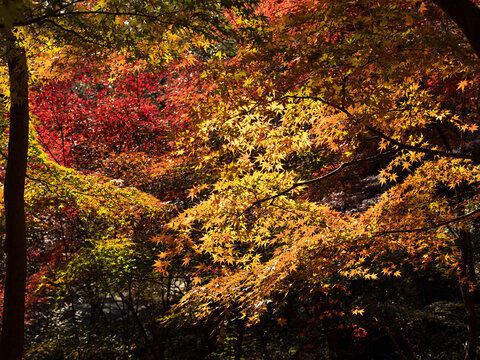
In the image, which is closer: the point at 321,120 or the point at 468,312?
the point at 321,120

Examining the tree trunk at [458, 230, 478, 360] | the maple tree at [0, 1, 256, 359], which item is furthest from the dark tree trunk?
the tree trunk at [458, 230, 478, 360]

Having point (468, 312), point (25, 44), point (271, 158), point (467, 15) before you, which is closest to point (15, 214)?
point (25, 44)

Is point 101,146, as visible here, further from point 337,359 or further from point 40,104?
point 337,359

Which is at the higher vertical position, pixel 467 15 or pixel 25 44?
pixel 25 44

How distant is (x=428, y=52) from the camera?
3.42 meters

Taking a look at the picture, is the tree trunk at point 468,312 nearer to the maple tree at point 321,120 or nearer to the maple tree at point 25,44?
the maple tree at point 321,120

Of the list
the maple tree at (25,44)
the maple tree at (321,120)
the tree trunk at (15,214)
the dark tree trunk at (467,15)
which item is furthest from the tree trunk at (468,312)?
the tree trunk at (15,214)

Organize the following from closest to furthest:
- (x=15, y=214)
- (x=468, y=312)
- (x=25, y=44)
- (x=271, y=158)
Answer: (x=25, y=44)
(x=15, y=214)
(x=271, y=158)
(x=468, y=312)

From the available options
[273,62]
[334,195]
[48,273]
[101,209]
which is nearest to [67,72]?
[101,209]

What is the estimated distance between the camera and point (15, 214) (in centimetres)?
429

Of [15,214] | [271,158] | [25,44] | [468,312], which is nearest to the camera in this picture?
[25,44]

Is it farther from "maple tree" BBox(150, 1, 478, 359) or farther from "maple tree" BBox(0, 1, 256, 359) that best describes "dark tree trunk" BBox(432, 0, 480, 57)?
"maple tree" BBox(0, 1, 256, 359)

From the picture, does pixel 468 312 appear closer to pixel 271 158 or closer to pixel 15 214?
pixel 271 158

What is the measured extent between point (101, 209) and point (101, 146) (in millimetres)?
3670
